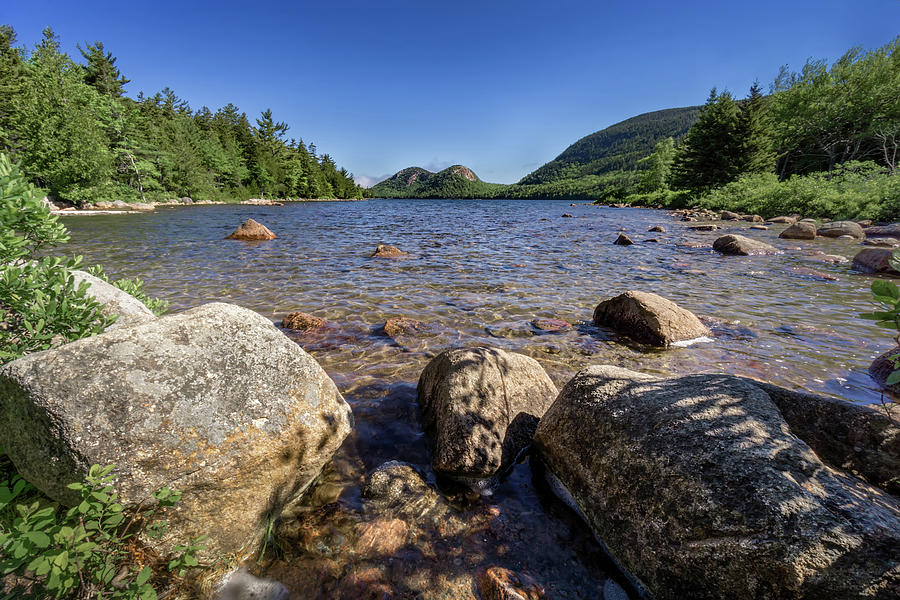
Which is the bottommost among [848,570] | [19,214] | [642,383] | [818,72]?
[848,570]

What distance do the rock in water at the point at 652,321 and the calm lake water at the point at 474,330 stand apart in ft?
1.08

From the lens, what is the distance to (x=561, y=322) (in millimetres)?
7926

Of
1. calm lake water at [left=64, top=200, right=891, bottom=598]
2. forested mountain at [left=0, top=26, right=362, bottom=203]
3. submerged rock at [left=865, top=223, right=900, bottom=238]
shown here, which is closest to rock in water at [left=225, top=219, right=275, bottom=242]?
calm lake water at [left=64, top=200, right=891, bottom=598]

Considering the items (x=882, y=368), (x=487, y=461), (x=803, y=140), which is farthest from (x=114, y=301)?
(x=803, y=140)

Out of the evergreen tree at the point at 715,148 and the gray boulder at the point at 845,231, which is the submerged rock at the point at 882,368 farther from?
the evergreen tree at the point at 715,148

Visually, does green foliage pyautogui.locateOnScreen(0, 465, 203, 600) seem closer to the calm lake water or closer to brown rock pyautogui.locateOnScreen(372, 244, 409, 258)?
the calm lake water

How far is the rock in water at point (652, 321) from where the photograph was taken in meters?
6.79

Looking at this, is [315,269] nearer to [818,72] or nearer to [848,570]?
[848,570]

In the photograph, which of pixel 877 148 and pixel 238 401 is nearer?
pixel 238 401

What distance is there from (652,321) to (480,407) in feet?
15.5

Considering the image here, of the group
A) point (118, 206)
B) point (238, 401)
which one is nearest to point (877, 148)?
point (238, 401)

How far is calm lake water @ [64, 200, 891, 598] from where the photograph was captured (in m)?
2.87

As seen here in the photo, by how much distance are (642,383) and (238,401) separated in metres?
3.77

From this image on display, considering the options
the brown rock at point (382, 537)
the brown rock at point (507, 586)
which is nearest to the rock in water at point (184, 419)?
the brown rock at point (382, 537)
